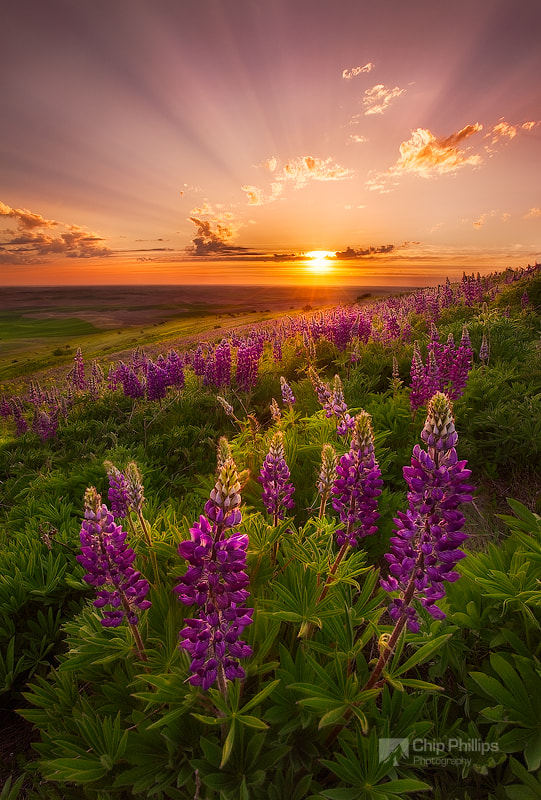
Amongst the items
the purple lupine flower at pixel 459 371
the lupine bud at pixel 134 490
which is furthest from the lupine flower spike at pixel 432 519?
the purple lupine flower at pixel 459 371

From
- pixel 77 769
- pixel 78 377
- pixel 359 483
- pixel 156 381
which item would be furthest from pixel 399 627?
pixel 78 377

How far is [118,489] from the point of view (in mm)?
3084

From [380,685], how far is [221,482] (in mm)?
1553

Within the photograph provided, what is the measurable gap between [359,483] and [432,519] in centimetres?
59

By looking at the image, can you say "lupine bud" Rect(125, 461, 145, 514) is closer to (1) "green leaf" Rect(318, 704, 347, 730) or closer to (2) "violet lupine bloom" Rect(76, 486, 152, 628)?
(2) "violet lupine bloom" Rect(76, 486, 152, 628)

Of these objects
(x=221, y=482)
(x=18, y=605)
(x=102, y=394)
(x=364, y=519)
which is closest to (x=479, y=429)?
(x=364, y=519)

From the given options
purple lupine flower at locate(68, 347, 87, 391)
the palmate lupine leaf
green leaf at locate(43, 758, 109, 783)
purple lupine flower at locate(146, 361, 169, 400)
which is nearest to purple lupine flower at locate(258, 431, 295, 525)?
the palmate lupine leaf

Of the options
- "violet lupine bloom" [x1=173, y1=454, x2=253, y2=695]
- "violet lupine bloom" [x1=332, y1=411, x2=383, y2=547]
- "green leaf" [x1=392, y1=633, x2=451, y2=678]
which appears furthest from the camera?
"violet lupine bloom" [x1=332, y1=411, x2=383, y2=547]

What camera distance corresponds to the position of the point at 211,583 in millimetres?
1710

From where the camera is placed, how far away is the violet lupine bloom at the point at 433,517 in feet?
5.72

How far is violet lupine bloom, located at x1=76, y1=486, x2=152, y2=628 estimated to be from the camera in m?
2.07

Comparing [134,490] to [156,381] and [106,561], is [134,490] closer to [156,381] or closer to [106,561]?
[106,561]

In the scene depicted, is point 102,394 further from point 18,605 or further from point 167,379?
point 18,605

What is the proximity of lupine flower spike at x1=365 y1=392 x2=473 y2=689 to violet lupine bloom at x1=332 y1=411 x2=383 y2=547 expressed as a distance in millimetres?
388
